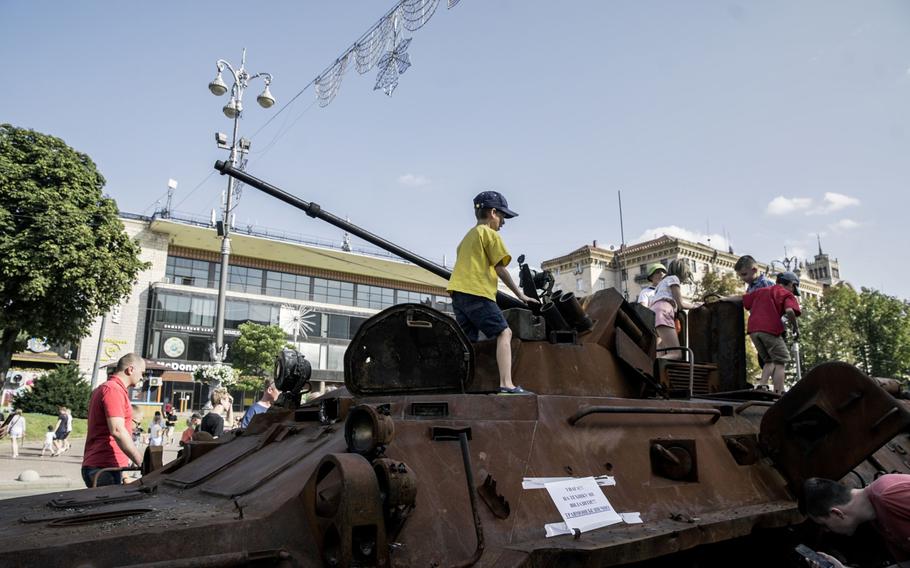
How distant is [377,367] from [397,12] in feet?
28.6

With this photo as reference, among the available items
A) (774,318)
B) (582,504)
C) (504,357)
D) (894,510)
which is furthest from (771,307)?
(582,504)

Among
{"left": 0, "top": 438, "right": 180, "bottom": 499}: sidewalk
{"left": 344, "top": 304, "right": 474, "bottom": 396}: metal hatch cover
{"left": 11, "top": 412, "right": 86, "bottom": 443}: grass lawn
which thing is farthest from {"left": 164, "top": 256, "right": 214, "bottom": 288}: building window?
{"left": 344, "top": 304, "right": 474, "bottom": 396}: metal hatch cover

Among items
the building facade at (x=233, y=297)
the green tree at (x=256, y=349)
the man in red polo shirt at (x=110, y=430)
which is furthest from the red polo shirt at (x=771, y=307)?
the building facade at (x=233, y=297)

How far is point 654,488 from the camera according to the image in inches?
163

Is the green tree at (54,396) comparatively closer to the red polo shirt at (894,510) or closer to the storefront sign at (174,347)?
the storefront sign at (174,347)

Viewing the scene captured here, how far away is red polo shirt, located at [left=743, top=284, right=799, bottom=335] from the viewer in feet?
25.6

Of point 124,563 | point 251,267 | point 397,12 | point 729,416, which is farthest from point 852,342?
point 124,563

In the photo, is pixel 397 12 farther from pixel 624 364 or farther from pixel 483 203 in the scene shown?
pixel 624 364

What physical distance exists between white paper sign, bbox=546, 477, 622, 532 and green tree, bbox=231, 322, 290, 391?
37.0 m

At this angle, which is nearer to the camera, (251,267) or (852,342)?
(852,342)

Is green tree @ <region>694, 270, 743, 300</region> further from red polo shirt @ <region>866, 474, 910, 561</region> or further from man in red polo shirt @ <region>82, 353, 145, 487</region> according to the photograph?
man in red polo shirt @ <region>82, 353, 145, 487</region>

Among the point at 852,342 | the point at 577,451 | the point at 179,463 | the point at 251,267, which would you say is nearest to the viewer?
the point at 577,451

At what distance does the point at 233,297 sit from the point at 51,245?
2426 cm

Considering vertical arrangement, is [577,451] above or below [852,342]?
below
